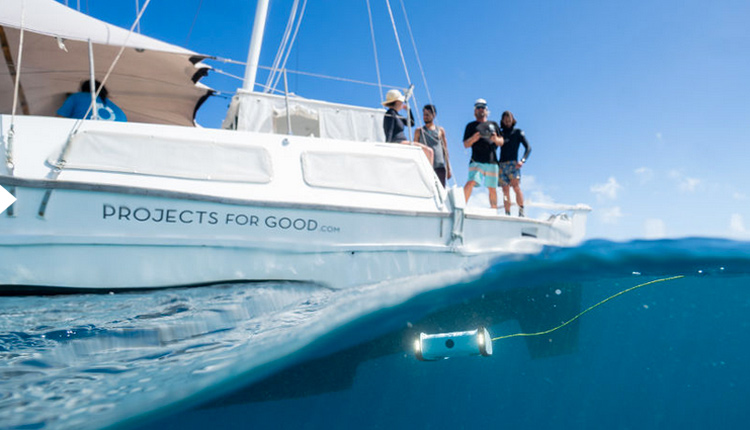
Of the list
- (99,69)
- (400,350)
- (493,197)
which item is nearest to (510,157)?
(493,197)

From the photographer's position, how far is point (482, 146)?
5723mm

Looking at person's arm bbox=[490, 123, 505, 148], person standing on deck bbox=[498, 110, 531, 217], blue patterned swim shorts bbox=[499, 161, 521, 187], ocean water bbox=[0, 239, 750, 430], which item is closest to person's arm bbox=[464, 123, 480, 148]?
person's arm bbox=[490, 123, 505, 148]

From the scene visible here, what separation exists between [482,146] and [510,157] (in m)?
0.58

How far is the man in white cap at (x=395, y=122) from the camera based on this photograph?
542 centimetres

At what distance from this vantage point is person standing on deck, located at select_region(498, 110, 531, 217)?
5.88m

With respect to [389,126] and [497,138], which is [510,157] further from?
[389,126]

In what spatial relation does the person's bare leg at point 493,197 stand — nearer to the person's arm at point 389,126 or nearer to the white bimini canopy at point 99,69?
the person's arm at point 389,126

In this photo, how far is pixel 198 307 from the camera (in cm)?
356

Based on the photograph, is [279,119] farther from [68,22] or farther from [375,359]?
[375,359]

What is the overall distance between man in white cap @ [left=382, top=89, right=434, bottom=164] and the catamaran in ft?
1.43

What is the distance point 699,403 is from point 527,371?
407 cm

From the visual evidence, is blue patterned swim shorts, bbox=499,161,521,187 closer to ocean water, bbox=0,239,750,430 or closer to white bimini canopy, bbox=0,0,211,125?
ocean water, bbox=0,239,750,430

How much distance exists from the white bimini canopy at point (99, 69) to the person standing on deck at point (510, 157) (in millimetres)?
4553

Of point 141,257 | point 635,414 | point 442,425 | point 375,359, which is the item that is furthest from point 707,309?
point 141,257
